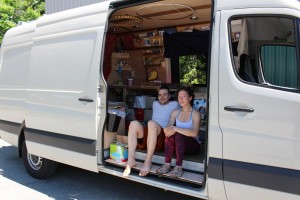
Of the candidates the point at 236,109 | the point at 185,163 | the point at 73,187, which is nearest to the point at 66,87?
the point at 73,187

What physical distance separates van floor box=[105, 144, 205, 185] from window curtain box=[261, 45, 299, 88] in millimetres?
1235

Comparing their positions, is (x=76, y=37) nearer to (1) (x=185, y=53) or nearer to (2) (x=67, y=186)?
(2) (x=67, y=186)

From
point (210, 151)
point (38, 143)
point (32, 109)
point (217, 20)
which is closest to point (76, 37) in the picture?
point (32, 109)

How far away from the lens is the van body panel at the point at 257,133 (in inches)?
113

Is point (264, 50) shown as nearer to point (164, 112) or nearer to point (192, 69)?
point (164, 112)

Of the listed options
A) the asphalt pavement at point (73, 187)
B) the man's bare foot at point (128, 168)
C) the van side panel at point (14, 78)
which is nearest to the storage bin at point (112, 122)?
the man's bare foot at point (128, 168)

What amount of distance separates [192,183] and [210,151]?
54 centimetres

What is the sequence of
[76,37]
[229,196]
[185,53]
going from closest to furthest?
[229,196]
[76,37]
[185,53]

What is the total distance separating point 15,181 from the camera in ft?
17.6

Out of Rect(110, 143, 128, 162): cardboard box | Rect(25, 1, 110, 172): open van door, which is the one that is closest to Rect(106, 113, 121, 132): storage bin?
Rect(110, 143, 128, 162): cardboard box

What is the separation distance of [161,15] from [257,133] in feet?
11.5

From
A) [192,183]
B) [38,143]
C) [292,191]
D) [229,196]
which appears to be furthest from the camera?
[38,143]

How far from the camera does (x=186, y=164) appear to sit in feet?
13.3

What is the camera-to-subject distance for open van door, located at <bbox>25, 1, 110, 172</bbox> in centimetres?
430
